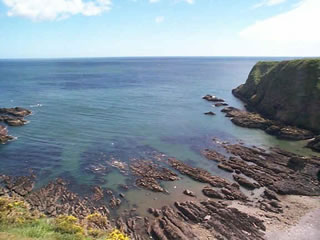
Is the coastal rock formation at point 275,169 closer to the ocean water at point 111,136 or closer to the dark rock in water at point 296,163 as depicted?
the dark rock in water at point 296,163

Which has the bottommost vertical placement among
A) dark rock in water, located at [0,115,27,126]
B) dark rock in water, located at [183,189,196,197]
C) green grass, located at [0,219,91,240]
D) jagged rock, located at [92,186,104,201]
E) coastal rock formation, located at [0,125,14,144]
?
dark rock in water, located at [183,189,196,197]

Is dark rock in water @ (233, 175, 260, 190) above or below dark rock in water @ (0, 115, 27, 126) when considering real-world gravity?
below

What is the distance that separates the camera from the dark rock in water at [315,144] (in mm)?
49959

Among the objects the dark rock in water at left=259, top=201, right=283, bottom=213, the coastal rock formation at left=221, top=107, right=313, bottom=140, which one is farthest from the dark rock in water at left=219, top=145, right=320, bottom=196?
the coastal rock formation at left=221, top=107, right=313, bottom=140

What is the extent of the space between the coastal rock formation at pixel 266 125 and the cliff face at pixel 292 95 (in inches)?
115

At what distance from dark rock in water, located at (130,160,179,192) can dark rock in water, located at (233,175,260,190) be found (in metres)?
9.19

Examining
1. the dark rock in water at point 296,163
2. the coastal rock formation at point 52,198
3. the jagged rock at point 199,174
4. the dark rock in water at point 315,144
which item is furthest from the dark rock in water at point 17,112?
the dark rock in water at point 315,144

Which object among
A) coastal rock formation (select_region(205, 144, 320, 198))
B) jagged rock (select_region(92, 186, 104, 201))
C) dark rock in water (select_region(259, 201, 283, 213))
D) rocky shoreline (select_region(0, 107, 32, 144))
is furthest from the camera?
rocky shoreline (select_region(0, 107, 32, 144))

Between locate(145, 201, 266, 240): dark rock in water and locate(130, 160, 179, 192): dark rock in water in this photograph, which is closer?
locate(145, 201, 266, 240): dark rock in water

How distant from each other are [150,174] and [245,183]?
566 inches

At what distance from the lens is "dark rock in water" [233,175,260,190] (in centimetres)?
3856

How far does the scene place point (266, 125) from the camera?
64.7 m

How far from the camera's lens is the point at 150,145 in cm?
5350

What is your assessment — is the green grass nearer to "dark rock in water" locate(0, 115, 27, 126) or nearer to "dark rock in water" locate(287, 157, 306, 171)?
"dark rock in water" locate(287, 157, 306, 171)
